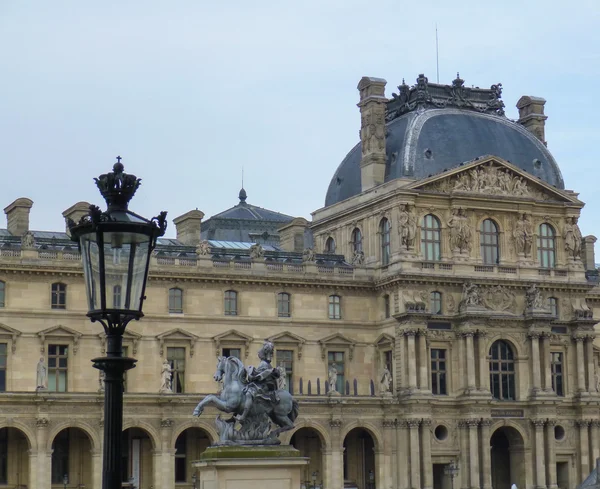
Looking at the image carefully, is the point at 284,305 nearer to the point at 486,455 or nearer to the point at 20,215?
the point at 486,455

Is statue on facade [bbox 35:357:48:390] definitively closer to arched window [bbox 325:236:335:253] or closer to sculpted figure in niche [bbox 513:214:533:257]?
arched window [bbox 325:236:335:253]

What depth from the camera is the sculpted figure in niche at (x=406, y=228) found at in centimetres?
7625

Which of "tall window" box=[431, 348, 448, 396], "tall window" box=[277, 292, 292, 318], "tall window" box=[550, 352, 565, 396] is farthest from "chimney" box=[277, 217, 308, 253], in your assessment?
"tall window" box=[550, 352, 565, 396]

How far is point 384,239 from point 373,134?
20.9 ft

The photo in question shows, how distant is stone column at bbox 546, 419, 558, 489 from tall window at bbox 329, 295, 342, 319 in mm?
13399

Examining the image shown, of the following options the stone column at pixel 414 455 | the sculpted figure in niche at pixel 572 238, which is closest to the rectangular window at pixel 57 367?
the stone column at pixel 414 455

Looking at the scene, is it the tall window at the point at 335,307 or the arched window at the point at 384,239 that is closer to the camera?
the arched window at the point at 384,239

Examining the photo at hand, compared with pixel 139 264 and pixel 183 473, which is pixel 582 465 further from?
pixel 139 264

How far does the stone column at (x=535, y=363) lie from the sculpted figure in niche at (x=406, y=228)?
885 centimetres

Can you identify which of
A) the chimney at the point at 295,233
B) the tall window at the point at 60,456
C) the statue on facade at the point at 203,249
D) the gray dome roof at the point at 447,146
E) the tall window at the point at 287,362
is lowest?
the tall window at the point at 60,456

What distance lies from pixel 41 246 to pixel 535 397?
2873 centimetres

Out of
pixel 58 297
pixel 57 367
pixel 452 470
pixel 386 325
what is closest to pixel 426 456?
pixel 452 470

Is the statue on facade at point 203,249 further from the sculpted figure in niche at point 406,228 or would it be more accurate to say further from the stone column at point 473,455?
the stone column at point 473,455

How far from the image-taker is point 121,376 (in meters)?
14.8
